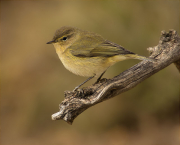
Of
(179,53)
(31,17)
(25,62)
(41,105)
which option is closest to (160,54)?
(179,53)

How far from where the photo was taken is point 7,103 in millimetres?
7797

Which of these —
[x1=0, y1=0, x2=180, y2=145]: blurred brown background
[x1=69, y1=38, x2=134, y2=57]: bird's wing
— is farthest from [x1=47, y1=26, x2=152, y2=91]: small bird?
[x1=0, y1=0, x2=180, y2=145]: blurred brown background

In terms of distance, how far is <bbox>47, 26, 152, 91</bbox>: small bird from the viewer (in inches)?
167

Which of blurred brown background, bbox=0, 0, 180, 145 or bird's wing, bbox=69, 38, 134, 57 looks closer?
bird's wing, bbox=69, 38, 134, 57

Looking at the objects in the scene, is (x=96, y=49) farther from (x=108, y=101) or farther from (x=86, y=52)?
(x=108, y=101)

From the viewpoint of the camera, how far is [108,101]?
6832mm

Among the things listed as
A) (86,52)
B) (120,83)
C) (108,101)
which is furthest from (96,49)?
(108,101)

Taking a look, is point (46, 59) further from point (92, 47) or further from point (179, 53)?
point (179, 53)

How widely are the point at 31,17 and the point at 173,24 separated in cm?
553

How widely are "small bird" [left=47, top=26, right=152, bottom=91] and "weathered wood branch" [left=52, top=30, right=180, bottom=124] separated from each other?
299 mm

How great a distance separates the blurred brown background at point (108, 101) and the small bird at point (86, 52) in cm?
215

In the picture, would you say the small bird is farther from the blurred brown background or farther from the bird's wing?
the blurred brown background

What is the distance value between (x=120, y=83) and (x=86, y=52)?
2.77 ft

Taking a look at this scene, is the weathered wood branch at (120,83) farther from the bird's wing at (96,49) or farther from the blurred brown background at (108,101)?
the blurred brown background at (108,101)
